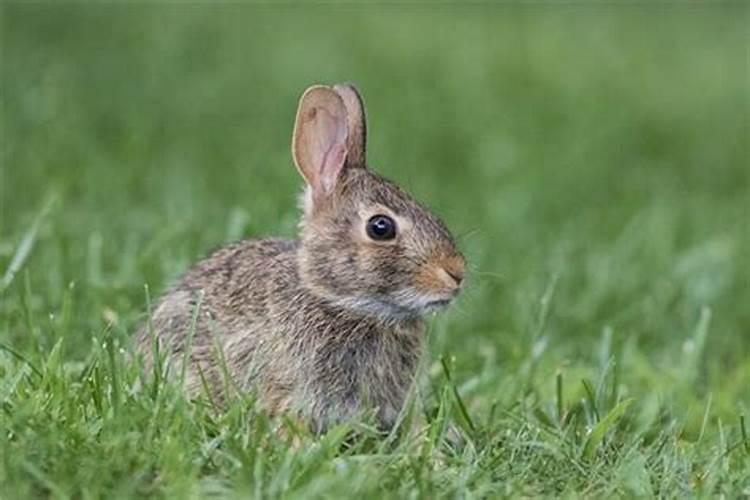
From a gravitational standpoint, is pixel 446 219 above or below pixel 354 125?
below

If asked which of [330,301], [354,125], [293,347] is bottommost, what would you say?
[293,347]

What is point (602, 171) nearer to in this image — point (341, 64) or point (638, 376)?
point (341, 64)

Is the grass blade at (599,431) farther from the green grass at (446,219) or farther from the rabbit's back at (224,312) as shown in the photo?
the rabbit's back at (224,312)

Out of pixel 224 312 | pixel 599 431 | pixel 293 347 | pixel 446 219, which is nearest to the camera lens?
pixel 599 431

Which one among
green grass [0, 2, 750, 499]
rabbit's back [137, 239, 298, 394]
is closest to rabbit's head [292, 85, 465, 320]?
rabbit's back [137, 239, 298, 394]

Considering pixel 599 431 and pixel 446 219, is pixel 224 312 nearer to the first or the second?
pixel 599 431

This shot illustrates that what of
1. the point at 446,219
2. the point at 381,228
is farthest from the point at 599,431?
the point at 446,219

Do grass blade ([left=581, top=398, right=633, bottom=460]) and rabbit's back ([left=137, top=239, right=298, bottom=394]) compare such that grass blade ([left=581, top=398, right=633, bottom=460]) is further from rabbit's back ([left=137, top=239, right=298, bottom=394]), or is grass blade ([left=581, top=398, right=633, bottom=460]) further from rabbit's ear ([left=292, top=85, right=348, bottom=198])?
rabbit's ear ([left=292, top=85, right=348, bottom=198])

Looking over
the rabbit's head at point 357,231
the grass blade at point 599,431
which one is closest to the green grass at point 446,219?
the grass blade at point 599,431
